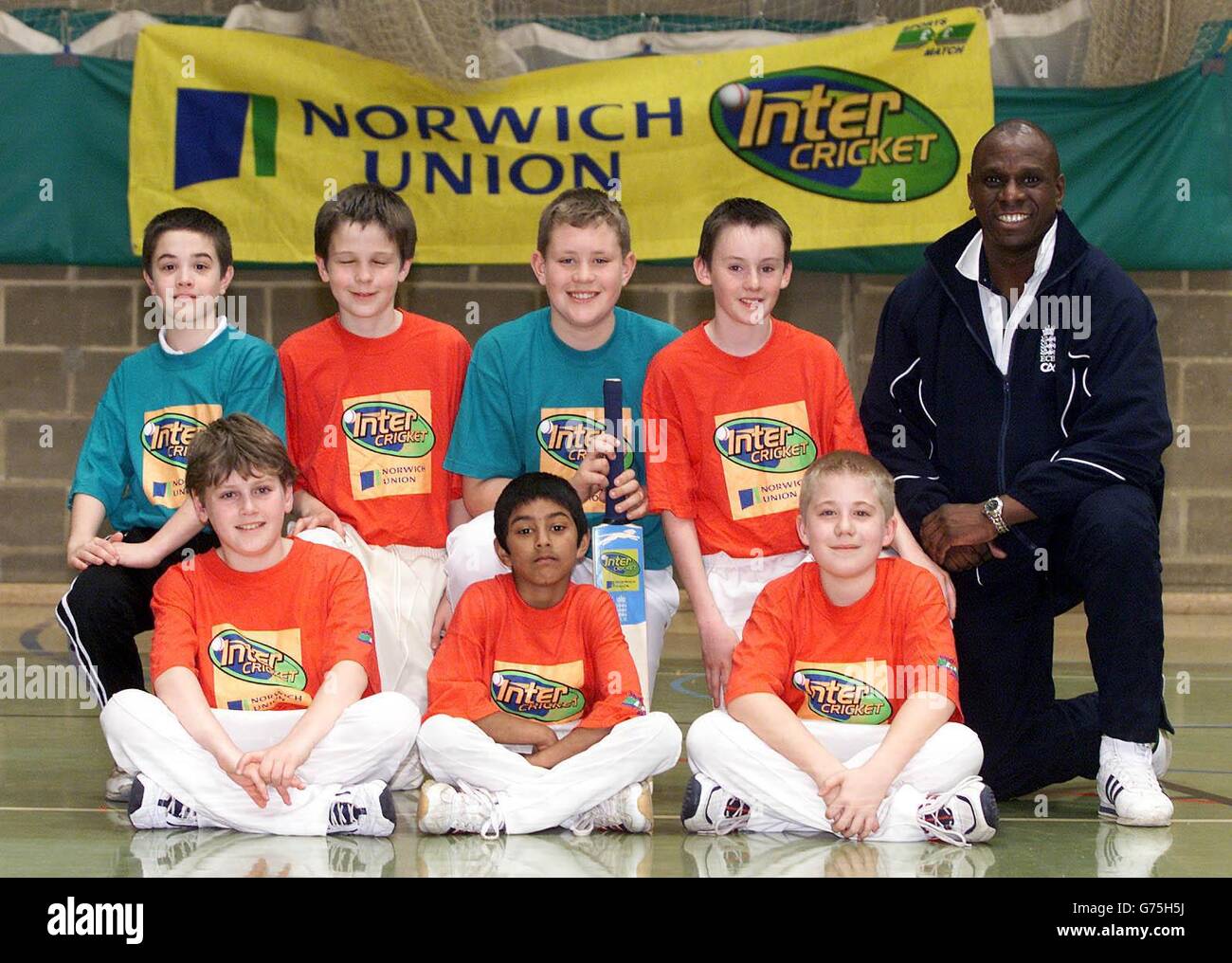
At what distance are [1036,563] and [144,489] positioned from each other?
2.16m

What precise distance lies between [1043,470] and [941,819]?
2.75 feet

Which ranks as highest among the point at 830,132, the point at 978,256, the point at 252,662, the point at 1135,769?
the point at 830,132

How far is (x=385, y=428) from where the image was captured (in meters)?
3.97

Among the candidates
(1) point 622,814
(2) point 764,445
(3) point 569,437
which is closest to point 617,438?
(3) point 569,437

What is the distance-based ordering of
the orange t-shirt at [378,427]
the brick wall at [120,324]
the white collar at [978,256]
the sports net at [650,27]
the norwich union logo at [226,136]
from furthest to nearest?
the brick wall at [120,324] < the norwich union logo at [226,136] < the sports net at [650,27] < the orange t-shirt at [378,427] < the white collar at [978,256]

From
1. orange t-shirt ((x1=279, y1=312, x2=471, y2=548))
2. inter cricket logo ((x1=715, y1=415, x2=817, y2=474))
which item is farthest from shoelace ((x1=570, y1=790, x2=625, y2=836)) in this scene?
orange t-shirt ((x1=279, y1=312, x2=471, y2=548))

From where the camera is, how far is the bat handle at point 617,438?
3623mm

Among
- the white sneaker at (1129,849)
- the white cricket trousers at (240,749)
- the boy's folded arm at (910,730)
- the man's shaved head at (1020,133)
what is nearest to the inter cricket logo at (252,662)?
the white cricket trousers at (240,749)

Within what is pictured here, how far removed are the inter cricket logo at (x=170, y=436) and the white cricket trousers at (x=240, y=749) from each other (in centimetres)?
79

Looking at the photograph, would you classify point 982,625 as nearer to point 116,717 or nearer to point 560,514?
point 560,514

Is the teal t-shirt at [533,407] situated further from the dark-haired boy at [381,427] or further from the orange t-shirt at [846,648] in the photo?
the orange t-shirt at [846,648]

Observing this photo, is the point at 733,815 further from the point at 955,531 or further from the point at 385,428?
the point at 385,428

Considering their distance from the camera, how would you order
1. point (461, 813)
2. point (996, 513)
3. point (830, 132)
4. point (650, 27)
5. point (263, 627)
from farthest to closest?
point (650, 27) → point (830, 132) → point (996, 513) → point (263, 627) → point (461, 813)

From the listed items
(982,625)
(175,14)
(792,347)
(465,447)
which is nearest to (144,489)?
(465,447)
